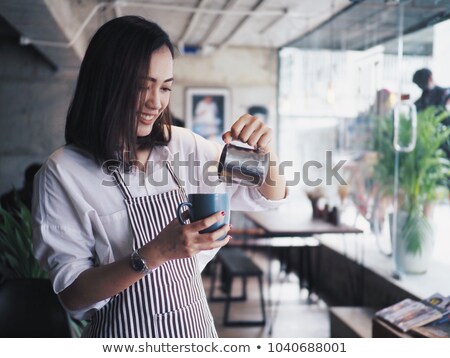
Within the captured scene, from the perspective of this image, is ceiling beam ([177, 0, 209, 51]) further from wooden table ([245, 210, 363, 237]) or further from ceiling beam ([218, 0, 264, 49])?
wooden table ([245, 210, 363, 237])

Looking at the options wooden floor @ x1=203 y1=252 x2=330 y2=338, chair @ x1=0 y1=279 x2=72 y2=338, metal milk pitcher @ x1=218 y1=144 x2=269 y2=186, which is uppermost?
metal milk pitcher @ x1=218 y1=144 x2=269 y2=186

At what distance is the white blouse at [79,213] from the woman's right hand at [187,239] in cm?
18

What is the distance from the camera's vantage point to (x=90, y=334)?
991 millimetres

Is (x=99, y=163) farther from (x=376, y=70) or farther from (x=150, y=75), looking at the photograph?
(x=376, y=70)

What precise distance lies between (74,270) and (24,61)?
18.7ft

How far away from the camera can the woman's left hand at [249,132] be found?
91 cm

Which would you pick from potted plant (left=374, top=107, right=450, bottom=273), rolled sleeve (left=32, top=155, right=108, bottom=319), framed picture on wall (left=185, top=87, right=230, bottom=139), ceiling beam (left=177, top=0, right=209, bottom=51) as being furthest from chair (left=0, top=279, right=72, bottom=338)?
framed picture on wall (left=185, top=87, right=230, bottom=139)

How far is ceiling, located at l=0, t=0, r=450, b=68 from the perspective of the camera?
350 centimetres

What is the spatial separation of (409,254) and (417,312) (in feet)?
4.11

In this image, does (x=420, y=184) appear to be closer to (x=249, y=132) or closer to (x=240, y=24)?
(x=249, y=132)

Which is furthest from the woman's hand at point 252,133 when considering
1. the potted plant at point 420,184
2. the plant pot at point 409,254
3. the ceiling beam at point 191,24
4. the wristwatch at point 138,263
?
the ceiling beam at point 191,24

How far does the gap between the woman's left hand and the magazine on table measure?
1.19 metres

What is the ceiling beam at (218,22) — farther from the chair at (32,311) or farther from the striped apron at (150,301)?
the striped apron at (150,301)
